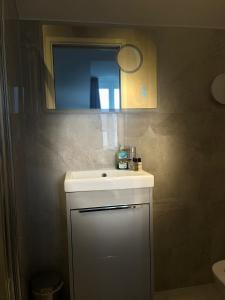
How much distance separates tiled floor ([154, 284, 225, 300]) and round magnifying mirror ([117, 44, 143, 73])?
5.65 feet

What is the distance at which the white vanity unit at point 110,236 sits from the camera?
5.11 feet

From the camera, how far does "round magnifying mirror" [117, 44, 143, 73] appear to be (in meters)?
1.88

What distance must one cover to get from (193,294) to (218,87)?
5.25 ft

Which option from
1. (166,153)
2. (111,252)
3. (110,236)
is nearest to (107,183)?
(110,236)

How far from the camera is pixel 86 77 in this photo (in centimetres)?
184

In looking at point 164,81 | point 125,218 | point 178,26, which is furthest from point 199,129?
point 125,218

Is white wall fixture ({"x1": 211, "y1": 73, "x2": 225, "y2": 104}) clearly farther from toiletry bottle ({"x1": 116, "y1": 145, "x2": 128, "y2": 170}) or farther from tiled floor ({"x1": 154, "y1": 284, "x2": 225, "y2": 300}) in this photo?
tiled floor ({"x1": 154, "y1": 284, "x2": 225, "y2": 300})

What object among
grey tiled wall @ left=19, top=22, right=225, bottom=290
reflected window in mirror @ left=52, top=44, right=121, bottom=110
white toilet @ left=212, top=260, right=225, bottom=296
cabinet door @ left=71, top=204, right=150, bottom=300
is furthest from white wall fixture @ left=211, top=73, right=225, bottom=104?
white toilet @ left=212, top=260, right=225, bottom=296

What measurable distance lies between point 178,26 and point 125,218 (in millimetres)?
1425

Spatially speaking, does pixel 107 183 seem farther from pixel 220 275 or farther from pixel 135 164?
pixel 220 275

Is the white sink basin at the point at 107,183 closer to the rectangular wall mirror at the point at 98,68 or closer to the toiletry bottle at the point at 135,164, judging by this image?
the toiletry bottle at the point at 135,164

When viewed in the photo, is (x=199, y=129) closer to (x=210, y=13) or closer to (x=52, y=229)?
(x=210, y=13)

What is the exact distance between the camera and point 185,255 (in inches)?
81.7

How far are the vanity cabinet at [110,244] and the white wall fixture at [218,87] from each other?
36.7 inches
